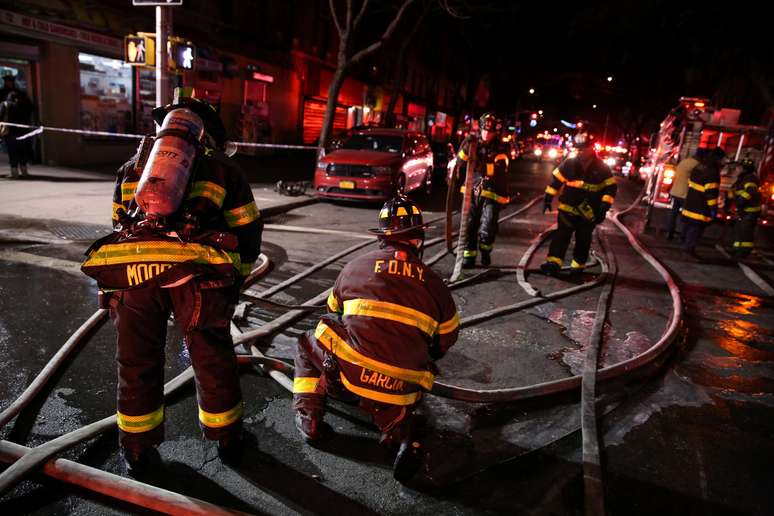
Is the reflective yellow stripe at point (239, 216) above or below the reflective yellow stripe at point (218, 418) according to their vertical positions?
above

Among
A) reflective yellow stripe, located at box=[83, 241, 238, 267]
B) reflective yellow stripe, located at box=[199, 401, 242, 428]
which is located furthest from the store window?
reflective yellow stripe, located at box=[199, 401, 242, 428]

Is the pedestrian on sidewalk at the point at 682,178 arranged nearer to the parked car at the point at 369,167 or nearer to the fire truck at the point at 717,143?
the fire truck at the point at 717,143

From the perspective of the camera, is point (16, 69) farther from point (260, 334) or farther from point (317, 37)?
point (317, 37)

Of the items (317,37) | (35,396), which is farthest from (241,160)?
(35,396)

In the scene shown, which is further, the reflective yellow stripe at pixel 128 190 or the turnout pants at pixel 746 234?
the turnout pants at pixel 746 234

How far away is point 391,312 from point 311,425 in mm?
857

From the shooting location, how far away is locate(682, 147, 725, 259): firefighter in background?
28.3ft

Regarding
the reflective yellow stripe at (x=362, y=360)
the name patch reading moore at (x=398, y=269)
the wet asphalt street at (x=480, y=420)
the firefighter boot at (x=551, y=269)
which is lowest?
the wet asphalt street at (x=480, y=420)

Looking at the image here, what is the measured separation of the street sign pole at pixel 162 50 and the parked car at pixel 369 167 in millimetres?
4579

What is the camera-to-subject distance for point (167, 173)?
2.24 metres

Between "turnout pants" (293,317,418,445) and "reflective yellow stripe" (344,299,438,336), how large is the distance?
19cm

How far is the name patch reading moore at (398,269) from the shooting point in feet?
8.57

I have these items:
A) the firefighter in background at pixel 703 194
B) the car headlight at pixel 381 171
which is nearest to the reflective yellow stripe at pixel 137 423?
the firefighter in background at pixel 703 194

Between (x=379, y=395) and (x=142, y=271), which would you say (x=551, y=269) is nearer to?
(x=379, y=395)
